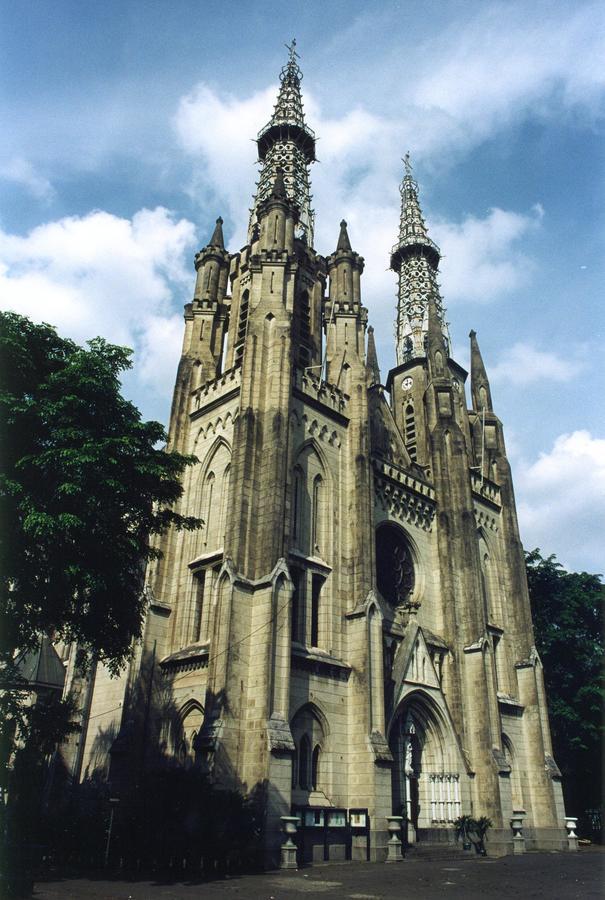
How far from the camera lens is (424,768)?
27.4 m

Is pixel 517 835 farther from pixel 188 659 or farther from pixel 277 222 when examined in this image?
pixel 277 222

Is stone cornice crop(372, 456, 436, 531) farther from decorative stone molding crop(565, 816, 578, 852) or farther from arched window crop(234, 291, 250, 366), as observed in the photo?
decorative stone molding crop(565, 816, 578, 852)

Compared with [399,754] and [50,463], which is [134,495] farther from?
[399,754]

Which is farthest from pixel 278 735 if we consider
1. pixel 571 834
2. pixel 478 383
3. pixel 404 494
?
pixel 478 383

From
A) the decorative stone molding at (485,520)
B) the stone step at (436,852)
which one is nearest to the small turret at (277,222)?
the decorative stone molding at (485,520)

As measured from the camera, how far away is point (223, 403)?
2844 centimetres

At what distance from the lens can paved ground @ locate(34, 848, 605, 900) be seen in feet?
42.0

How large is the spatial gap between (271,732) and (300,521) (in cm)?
839

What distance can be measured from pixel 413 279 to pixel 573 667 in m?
31.2

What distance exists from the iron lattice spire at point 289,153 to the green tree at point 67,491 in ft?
90.2

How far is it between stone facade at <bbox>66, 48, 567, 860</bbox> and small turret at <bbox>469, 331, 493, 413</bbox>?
14.4ft

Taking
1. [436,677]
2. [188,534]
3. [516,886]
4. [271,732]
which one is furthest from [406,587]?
[516,886]

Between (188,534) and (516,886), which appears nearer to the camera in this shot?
(516,886)

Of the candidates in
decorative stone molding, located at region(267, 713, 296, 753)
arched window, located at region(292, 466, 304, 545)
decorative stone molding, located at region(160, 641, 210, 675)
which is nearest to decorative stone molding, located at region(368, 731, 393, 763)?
decorative stone molding, located at region(267, 713, 296, 753)
